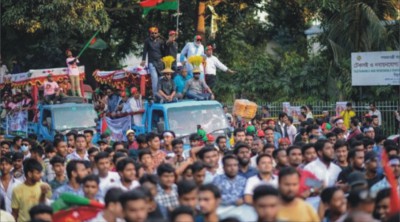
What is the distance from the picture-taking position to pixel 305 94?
32.1 metres

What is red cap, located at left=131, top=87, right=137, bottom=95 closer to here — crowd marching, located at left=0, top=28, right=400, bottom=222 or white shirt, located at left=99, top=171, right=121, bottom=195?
crowd marching, located at left=0, top=28, right=400, bottom=222

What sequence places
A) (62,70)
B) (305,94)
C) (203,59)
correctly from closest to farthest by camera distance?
(203,59) → (62,70) → (305,94)

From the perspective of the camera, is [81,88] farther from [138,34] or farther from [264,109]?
[138,34]

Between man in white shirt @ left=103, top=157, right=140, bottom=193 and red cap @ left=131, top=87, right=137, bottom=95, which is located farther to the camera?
red cap @ left=131, top=87, right=137, bottom=95

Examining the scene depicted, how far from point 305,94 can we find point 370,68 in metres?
7.65

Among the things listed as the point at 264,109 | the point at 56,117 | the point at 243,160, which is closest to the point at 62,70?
the point at 56,117

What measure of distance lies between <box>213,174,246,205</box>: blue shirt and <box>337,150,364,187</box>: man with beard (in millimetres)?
1237

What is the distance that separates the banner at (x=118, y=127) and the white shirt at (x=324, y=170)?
900cm

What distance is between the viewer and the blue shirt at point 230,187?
427 inches

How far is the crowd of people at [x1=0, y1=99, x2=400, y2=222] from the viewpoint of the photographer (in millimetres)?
8508

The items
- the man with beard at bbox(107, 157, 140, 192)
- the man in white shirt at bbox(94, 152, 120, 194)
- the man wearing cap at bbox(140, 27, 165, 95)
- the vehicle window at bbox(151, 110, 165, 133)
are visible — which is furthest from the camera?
the man wearing cap at bbox(140, 27, 165, 95)

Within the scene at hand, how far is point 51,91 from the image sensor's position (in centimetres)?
2586

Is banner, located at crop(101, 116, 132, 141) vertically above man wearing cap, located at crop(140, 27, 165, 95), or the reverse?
man wearing cap, located at crop(140, 27, 165, 95)

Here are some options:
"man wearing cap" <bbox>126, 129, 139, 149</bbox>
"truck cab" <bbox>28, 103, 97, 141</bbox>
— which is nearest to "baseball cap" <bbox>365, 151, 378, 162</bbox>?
"man wearing cap" <bbox>126, 129, 139, 149</bbox>
